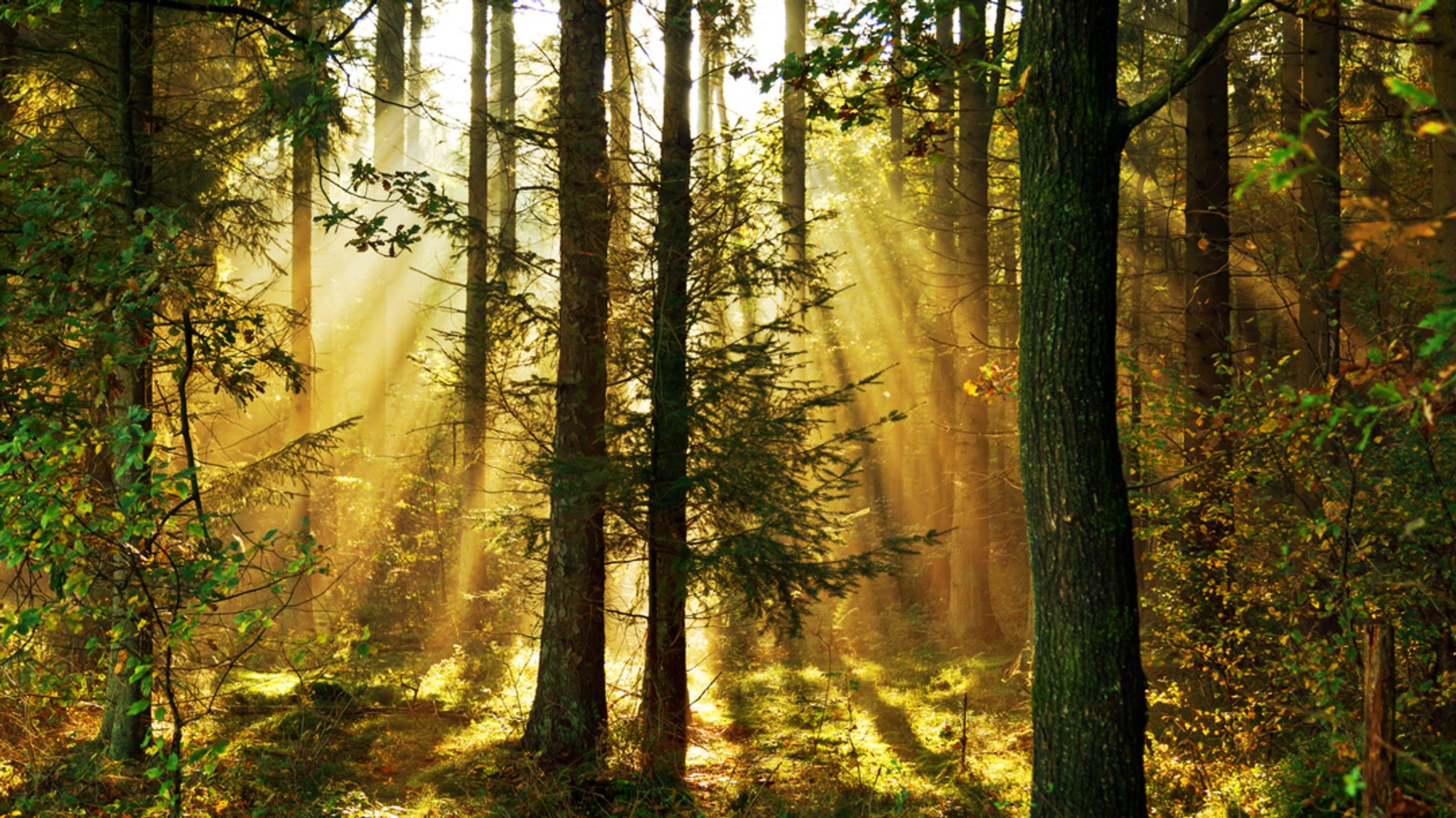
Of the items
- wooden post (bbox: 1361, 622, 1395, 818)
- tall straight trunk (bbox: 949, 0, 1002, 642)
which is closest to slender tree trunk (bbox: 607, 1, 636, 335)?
tall straight trunk (bbox: 949, 0, 1002, 642)

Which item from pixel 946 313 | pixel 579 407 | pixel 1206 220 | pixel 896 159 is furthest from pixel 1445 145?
pixel 896 159

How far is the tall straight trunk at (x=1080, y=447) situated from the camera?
4.49m

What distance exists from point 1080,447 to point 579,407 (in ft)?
15.9

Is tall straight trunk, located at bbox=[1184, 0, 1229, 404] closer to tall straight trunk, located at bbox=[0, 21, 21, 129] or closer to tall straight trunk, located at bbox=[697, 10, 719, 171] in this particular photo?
tall straight trunk, located at bbox=[697, 10, 719, 171]

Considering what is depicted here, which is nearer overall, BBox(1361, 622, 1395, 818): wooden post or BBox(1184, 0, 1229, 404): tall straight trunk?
BBox(1361, 622, 1395, 818): wooden post

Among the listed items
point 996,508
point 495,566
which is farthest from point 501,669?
point 996,508

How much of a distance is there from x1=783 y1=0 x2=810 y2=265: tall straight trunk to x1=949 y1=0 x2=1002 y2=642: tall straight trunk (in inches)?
96.2

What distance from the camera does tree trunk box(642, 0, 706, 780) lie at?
806 cm

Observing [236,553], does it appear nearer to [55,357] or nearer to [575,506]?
[55,357]

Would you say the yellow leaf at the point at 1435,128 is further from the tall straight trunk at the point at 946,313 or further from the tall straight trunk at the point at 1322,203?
the tall straight trunk at the point at 946,313

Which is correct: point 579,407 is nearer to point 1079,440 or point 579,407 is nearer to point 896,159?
point 1079,440

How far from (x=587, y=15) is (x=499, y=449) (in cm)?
878

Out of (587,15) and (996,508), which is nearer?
(587,15)

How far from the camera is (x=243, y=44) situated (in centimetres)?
998
